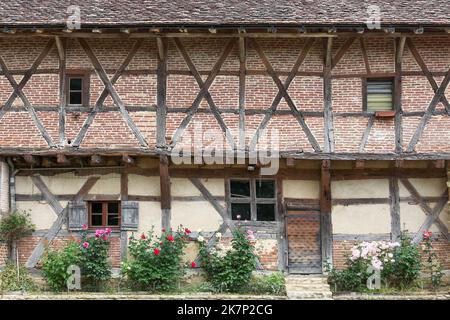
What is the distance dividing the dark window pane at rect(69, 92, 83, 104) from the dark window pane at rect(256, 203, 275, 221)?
4.69 meters

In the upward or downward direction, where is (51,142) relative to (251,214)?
upward

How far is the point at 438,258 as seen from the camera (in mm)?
14539

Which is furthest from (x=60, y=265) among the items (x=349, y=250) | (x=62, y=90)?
(x=349, y=250)

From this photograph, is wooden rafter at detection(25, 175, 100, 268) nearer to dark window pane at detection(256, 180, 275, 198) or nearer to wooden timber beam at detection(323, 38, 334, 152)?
dark window pane at detection(256, 180, 275, 198)

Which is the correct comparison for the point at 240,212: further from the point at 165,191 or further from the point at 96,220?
the point at 96,220

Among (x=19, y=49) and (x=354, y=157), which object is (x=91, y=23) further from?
(x=354, y=157)

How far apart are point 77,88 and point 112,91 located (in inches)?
32.7

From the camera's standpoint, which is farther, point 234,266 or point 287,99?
point 287,99

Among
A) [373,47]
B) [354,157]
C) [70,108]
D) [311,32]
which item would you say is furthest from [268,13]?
[70,108]

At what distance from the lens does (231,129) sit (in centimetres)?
1427

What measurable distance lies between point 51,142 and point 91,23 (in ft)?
9.06

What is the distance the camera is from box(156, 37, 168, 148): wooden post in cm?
1420

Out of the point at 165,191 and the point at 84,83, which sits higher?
the point at 84,83
